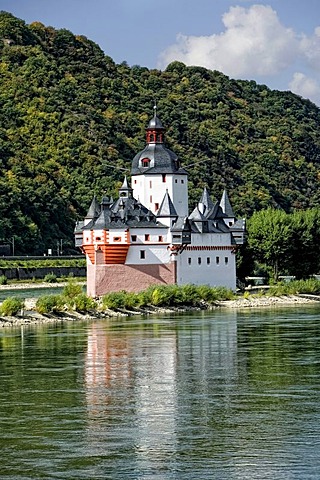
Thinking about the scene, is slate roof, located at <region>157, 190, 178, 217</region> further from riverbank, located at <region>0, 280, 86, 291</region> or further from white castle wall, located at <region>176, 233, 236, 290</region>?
riverbank, located at <region>0, 280, 86, 291</region>

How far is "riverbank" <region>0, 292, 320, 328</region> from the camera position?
57.1m

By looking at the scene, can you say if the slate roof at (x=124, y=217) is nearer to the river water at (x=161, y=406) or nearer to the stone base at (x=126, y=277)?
the stone base at (x=126, y=277)

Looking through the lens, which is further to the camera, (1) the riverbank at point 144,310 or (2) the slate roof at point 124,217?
(2) the slate roof at point 124,217

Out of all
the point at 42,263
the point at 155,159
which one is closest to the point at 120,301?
the point at 155,159

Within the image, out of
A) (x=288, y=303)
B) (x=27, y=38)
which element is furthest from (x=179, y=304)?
(x=27, y=38)

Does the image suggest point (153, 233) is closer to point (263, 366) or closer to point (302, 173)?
point (263, 366)

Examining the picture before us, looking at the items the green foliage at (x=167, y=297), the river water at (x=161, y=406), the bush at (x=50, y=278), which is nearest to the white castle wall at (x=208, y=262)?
the green foliage at (x=167, y=297)

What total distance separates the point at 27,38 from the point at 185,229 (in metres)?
102

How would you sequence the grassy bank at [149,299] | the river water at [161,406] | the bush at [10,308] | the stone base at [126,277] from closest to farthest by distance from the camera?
the river water at [161,406], the bush at [10,308], the grassy bank at [149,299], the stone base at [126,277]

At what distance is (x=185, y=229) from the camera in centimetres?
7569

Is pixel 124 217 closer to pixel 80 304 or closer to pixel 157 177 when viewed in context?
pixel 157 177

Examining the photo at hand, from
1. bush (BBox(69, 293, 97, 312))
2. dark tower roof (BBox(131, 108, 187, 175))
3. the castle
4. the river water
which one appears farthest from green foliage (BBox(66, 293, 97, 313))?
dark tower roof (BBox(131, 108, 187, 175))

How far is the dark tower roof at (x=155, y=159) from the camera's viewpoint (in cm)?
8181

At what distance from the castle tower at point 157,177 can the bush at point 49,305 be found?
2086 centimetres
